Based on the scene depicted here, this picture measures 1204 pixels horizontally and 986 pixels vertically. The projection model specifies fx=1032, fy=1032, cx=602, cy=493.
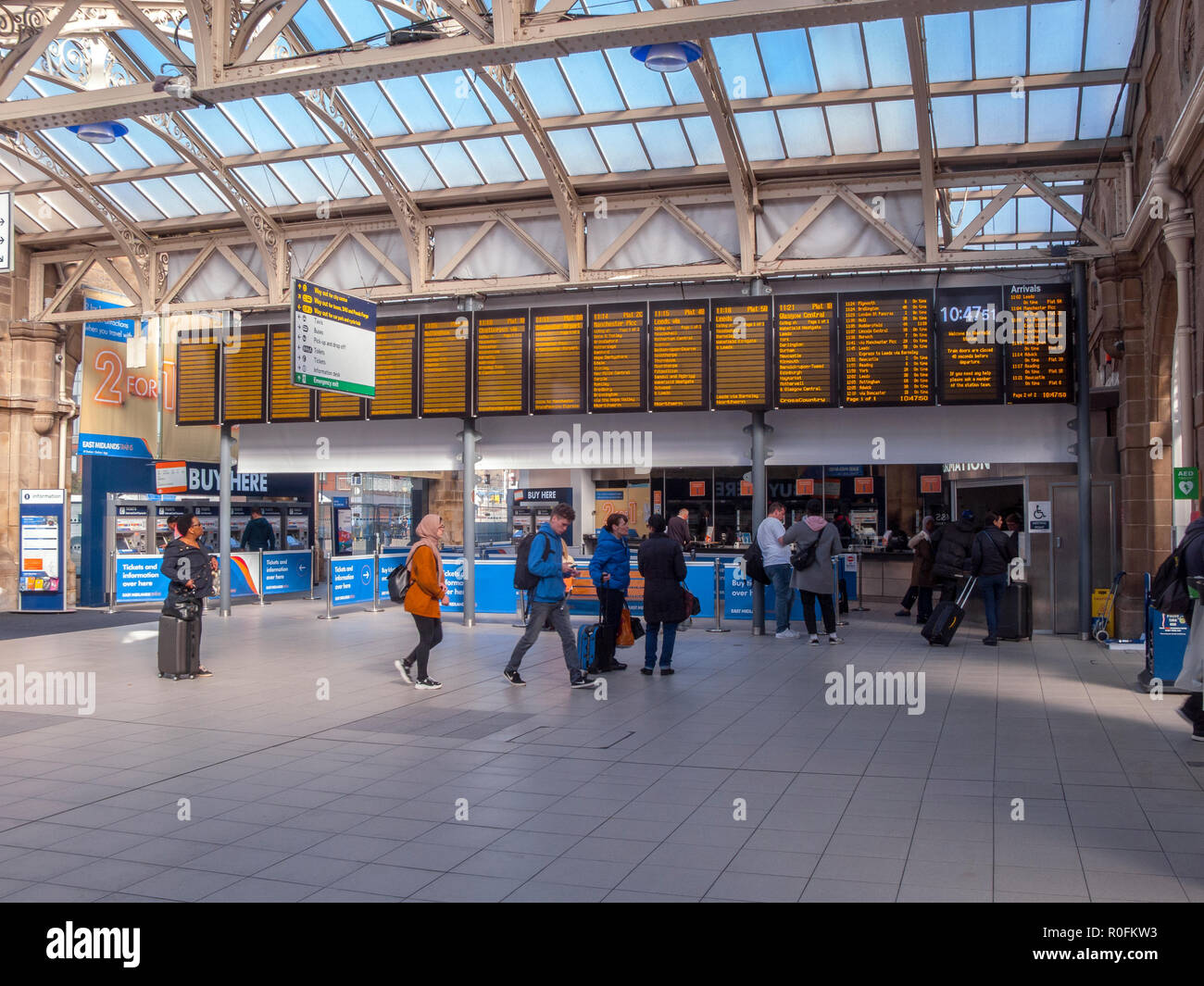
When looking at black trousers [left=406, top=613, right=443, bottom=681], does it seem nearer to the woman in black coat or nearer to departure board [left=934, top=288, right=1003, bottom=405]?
the woman in black coat

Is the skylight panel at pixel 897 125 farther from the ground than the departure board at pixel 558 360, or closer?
farther from the ground

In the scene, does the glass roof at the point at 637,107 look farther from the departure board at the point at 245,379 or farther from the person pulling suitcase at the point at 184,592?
the person pulling suitcase at the point at 184,592

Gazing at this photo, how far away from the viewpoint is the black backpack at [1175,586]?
7.75 m

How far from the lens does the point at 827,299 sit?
14.1m

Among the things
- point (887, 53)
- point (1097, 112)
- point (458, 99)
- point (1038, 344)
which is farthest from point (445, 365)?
point (1097, 112)

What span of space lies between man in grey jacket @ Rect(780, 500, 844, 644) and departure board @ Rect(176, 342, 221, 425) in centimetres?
995

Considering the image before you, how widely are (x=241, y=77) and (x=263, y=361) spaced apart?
8.32 metres

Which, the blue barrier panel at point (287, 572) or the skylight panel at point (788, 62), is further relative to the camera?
the blue barrier panel at point (287, 572)

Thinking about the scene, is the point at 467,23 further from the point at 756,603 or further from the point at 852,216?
the point at 756,603

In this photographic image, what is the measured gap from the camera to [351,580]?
17812 millimetres

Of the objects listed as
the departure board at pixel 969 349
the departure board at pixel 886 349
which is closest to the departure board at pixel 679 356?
the departure board at pixel 886 349

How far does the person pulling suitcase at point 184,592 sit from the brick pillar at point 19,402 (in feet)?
32.6

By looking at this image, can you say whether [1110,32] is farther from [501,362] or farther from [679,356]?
[501,362]

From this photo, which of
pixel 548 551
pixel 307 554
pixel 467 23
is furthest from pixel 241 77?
pixel 307 554
